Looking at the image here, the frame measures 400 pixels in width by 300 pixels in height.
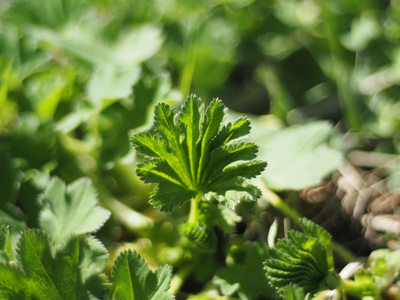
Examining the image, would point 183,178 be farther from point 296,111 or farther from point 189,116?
point 296,111

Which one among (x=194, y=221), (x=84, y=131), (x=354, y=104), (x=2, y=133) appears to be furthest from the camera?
(x=354, y=104)

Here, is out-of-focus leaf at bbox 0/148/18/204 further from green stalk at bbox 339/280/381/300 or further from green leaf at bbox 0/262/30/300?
green stalk at bbox 339/280/381/300

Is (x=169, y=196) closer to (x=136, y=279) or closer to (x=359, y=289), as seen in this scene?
(x=136, y=279)

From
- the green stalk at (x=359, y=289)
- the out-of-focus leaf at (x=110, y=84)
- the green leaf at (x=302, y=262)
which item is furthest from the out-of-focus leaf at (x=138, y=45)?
the green stalk at (x=359, y=289)

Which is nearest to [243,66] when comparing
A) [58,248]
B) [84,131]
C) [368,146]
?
[368,146]

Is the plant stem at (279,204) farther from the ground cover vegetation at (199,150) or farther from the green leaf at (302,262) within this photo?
the green leaf at (302,262)

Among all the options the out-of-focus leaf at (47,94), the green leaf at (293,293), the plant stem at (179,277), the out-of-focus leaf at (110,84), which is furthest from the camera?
the out-of-focus leaf at (47,94)
